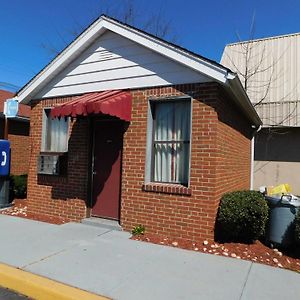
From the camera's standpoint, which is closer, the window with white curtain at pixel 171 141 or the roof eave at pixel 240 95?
the roof eave at pixel 240 95

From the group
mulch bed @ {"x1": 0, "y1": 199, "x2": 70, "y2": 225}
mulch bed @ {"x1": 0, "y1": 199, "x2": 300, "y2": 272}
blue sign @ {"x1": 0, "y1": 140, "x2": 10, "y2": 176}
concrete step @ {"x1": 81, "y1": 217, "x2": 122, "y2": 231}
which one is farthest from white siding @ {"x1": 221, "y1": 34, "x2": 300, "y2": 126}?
blue sign @ {"x1": 0, "y1": 140, "x2": 10, "y2": 176}

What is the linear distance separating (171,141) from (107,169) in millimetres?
1668

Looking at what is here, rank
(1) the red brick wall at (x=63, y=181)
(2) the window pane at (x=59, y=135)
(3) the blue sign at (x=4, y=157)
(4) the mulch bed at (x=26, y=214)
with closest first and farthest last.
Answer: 1. (1) the red brick wall at (x=63, y=181)
2. (4) the mulch bed at (x=26, y=214)
3. (2) the window pane at (x=59, y=135)
4. (3) the blue sign at (x=4, y=157)

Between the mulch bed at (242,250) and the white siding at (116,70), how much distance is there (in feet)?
10.0

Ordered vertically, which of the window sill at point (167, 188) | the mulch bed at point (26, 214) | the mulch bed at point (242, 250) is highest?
the window sill at point (167, 188)

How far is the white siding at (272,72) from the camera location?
536 inches

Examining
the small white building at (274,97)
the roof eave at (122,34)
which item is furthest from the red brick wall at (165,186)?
the small white building at (274,97)

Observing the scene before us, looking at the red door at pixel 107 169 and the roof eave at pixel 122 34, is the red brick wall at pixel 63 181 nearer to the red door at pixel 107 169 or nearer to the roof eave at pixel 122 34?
the red door at pixel 107 169

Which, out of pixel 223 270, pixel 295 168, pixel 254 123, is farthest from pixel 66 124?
pixel 295 168

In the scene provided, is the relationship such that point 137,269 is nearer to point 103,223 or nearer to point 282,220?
point 103,223

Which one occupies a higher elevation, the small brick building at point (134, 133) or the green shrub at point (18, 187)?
the small brick building at point (134, 133)

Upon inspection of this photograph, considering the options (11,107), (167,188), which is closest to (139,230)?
(167,188)

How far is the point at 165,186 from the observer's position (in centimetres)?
690

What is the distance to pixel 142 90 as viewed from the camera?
7.33 metres
